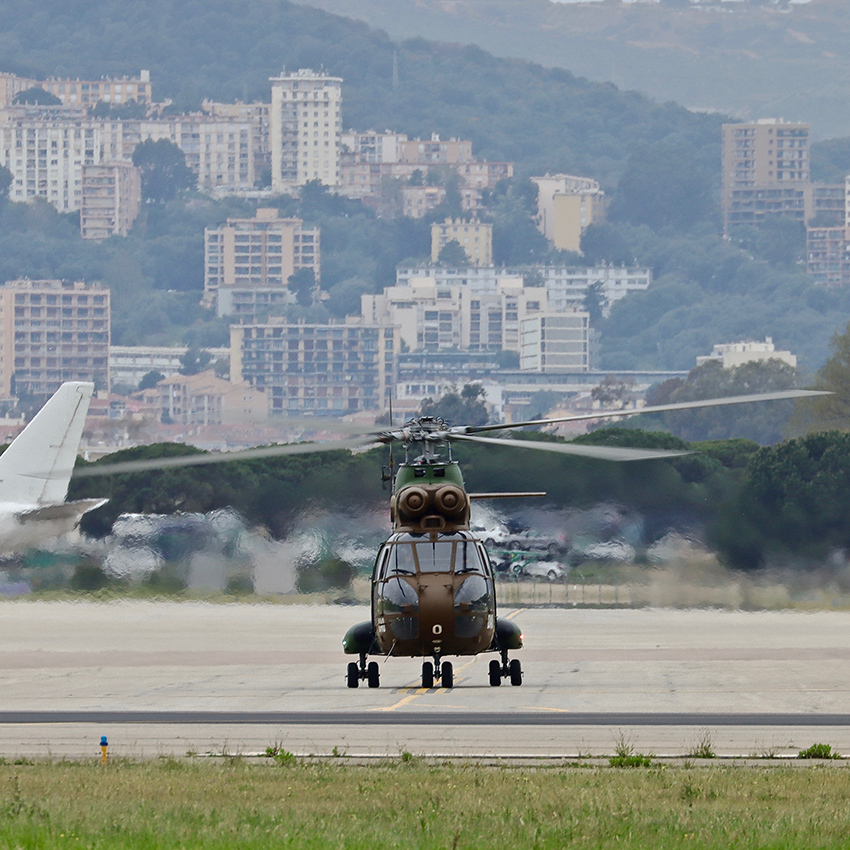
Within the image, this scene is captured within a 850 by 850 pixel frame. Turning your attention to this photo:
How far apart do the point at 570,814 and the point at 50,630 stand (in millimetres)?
40547

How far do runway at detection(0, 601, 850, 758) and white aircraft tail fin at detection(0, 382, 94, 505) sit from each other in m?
4.39

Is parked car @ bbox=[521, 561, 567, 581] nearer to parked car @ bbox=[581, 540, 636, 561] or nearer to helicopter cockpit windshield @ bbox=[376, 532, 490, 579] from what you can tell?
parked car @ bbox=[581, 540, 636, 561]

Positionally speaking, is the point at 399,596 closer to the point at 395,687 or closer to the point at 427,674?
the point at 427,674

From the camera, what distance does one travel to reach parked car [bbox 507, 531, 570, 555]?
69.9m

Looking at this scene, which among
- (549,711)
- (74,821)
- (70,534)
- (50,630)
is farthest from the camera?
(70,534)

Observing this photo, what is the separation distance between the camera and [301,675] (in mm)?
43656

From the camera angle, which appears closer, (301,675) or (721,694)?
(721,694)

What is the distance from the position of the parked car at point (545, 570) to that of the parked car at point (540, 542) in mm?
711

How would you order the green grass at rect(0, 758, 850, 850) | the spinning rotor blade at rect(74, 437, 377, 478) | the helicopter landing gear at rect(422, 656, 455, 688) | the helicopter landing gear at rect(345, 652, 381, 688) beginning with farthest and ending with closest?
the helicopter landing gear at rect(345, 652, 381, 688) → the helicopter landing gear at rect(422, 656, 455, 688) → the spinning rotor blade at rect(74, 437, 377, 478) → the green grass at rect(0, 758, 850, 850)

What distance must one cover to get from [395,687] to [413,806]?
64.7 feet

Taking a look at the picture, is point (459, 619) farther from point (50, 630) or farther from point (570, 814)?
point (50, 630)

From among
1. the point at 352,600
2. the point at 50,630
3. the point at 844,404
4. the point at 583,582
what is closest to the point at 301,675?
the point at 50,630

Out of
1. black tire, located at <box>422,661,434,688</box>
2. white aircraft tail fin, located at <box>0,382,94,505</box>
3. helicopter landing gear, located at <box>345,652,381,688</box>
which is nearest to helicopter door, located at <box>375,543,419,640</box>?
black tire, located at <box>422,661,434,688</box>

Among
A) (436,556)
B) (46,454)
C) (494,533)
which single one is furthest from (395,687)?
(494,533)
